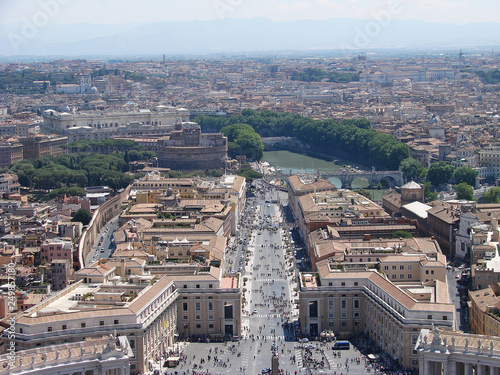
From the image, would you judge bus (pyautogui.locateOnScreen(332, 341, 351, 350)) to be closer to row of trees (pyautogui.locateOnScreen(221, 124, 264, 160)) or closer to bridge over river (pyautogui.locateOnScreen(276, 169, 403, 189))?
bridge over river (pyautogui.locateOnScreen(276, 169, 403, 189))

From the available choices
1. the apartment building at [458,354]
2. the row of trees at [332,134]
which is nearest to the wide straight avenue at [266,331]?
the apartment building at [458,354]

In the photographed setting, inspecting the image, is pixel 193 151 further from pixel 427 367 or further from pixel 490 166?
pixel 427 367

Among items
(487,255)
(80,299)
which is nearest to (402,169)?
(487,255)

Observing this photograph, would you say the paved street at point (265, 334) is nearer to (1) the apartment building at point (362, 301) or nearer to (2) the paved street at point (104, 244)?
(1) the apartment building at point (362, 301)

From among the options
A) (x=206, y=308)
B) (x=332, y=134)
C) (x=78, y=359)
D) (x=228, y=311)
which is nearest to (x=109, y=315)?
(x=78, y=359)

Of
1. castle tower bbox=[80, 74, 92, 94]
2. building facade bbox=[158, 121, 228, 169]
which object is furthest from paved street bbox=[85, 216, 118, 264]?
castle tower bbox=[80, 74, 92, 94]
